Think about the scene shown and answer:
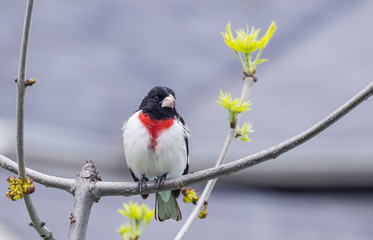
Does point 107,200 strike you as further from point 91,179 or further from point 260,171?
point 91,179

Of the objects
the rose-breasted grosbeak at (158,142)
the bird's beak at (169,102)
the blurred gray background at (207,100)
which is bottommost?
the rose-breasted grosbeak at (158,142)

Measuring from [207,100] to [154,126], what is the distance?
421 cm

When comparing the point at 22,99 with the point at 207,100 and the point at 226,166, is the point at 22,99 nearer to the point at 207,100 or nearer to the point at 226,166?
the point at 226,166

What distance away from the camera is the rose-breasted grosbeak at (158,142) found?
397cm

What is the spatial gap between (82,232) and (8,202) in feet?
15.8

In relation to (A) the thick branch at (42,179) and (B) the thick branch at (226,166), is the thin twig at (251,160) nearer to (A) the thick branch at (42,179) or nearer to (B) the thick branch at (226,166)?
(B) the thick branch at (226,166)

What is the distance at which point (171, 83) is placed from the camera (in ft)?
27.2

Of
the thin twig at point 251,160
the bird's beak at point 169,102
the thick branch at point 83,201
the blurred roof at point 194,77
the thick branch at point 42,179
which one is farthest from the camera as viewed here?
the blurred roof at point 194,77

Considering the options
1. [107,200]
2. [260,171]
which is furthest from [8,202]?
[260,171]

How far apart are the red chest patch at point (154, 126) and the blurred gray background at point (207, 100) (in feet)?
7.95

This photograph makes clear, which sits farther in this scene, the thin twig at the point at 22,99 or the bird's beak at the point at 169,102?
the bird's beak at the point at 169,102

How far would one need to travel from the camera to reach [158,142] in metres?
3.97

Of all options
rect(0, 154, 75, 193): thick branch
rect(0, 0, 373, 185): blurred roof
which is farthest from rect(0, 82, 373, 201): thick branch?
rect(0, 0, 373, 185): blurred roof

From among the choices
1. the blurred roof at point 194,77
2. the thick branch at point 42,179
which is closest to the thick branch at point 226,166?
the thick branch at point 42,179
